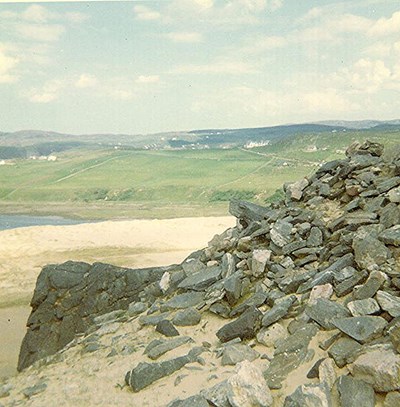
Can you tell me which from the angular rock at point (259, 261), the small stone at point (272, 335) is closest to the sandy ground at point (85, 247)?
the angular rock at point (259, 261)

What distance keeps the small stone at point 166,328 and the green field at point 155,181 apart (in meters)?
43.9

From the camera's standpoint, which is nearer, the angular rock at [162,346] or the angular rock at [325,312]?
the angular rock at [325,312]

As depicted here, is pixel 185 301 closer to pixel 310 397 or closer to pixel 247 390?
pixel 247 390

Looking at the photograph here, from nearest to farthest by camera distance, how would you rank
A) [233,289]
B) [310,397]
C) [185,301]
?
[310,397], [233,289], [185,301]

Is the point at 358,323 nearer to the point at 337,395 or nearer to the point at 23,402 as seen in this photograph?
the point at 337,395

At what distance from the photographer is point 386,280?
303 inches

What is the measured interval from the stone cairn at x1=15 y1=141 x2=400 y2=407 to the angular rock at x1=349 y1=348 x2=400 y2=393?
0.04 ft

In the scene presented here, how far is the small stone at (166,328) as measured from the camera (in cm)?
953

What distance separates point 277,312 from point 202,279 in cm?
292

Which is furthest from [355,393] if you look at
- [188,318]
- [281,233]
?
[281,233]

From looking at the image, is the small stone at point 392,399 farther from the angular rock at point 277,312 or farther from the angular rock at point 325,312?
the angular rock at point 277,312

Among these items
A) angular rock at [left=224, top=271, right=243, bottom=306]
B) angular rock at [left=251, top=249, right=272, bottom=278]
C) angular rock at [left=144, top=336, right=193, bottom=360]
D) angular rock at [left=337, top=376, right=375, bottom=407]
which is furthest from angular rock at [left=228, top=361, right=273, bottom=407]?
angular rock at [left=251, top=249, right=272, bottom=278]

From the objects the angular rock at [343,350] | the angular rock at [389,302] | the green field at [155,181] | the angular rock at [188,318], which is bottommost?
the green field at [155,181]

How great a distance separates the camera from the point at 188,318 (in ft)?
31.8
